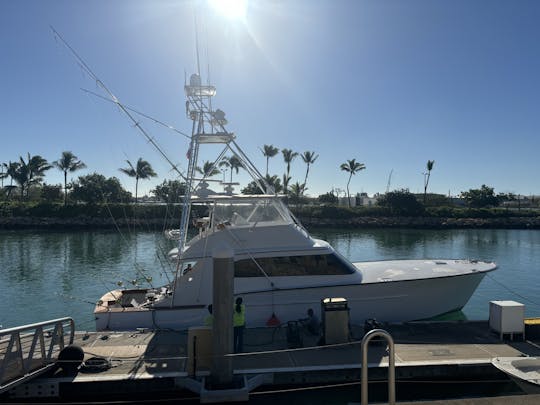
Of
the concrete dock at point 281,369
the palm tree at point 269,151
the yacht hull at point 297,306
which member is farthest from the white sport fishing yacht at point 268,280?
the palm tree at point 269,151

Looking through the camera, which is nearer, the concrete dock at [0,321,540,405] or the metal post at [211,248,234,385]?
the metal post at [211,248,234,385]

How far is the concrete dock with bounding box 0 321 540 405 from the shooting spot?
20.6 ft

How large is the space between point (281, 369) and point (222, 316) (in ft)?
4.73

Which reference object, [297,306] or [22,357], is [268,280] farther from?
[22,357]

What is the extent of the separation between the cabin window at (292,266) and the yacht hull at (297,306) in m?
0.36

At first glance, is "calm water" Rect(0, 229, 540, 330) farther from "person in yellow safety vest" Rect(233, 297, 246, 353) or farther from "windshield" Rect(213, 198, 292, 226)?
"person in yellow safety vest" Rect(233, 297, 246, 353)

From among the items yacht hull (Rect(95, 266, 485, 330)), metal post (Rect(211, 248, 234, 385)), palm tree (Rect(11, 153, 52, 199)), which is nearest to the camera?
metal post (Rect(211, 248, 234, 385))

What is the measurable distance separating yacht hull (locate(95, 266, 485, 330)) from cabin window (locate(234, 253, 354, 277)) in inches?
14.3

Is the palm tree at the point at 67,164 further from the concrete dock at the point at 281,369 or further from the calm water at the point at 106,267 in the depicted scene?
the concrete dock at the point at 281,369

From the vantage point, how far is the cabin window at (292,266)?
912cm

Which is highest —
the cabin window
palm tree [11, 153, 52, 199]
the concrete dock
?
palm tree [11, 153, 52, 199]

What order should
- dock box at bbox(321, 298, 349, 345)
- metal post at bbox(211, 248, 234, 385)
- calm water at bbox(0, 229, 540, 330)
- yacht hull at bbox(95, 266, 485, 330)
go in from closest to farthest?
metal post at bbox(211, 248, 234, 385)
dock box at bbox(321, 298, 349, 345)
yacht hull at bbox(95, 266, 485, 330)
calm water at bbox(0, 229, 540, 330)

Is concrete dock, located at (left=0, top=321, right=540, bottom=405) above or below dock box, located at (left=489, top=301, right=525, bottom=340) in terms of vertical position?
below

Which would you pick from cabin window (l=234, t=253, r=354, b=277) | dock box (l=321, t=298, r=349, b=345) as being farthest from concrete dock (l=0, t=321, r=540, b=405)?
cabin window (l=234, t=253, r=354, b=277)
